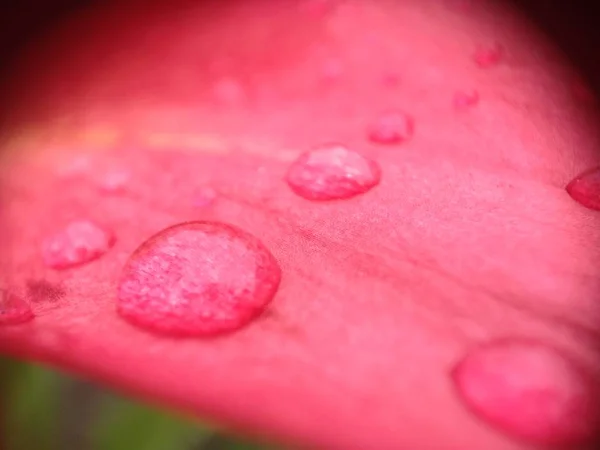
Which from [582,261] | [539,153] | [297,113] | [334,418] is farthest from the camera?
[297,113]

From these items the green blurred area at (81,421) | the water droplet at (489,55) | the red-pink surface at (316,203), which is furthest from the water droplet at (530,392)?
the water droplet at (489,55)

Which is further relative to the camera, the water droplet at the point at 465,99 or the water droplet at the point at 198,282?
the water droplet at the point at 465,99

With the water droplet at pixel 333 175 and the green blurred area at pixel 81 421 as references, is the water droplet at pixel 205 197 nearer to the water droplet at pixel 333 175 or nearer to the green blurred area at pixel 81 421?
the water droplet at pixel 333 175

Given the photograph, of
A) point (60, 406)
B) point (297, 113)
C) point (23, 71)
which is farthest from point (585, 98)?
point (23, 71)

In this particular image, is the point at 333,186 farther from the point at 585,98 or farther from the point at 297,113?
the point at 585,98

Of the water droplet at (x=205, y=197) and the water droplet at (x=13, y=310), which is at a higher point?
the water droplet at (x=205, y=197)

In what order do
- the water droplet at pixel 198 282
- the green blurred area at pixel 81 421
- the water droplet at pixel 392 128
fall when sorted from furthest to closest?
the water droplet at pixel 392 128, the water droplet at pixel 198 282, the green blurred area at pixel 81 421

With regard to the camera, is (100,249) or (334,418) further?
(100,249)
